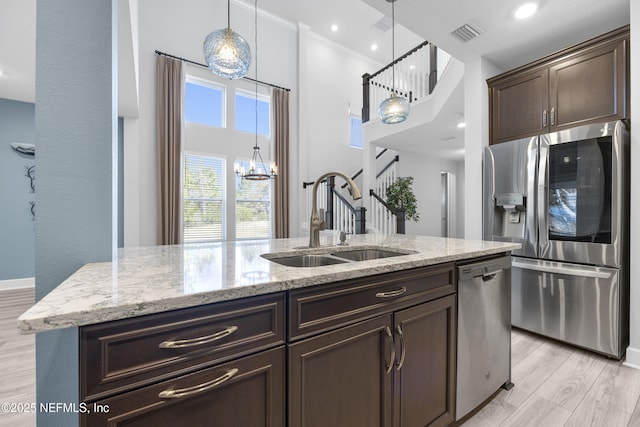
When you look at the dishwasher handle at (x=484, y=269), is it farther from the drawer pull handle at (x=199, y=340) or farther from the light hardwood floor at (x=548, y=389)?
the drawer pull handle at (x=199, y=340)

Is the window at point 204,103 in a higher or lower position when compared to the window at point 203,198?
higher

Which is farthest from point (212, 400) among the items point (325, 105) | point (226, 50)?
point (325, 105)

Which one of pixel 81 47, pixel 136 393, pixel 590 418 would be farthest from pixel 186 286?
pixel 590 418

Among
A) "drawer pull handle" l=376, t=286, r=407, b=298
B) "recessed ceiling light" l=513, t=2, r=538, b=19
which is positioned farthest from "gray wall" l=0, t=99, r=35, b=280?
"recessed ceiling light" l=513, t=2, r=538, b=19

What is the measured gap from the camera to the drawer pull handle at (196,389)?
A: 29.9 inches

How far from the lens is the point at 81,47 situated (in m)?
1.10

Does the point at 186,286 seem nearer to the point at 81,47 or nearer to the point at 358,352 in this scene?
the point at 358,352

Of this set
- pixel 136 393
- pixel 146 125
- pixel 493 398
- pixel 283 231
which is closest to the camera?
pixel 136 393

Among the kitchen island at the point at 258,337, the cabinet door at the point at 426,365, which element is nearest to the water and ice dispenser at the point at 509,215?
the kitchen island at the point at 258,337

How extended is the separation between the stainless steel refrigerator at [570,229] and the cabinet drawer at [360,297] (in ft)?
5.72

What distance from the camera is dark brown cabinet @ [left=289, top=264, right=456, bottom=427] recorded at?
3.35 ft

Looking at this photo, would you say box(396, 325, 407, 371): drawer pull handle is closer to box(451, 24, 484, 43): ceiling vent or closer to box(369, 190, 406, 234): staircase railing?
box(451, 24, 484, 43): ceiling vent

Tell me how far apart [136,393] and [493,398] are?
2.09 meters

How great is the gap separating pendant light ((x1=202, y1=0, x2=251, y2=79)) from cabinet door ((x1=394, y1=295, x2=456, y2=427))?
193 centimetres
